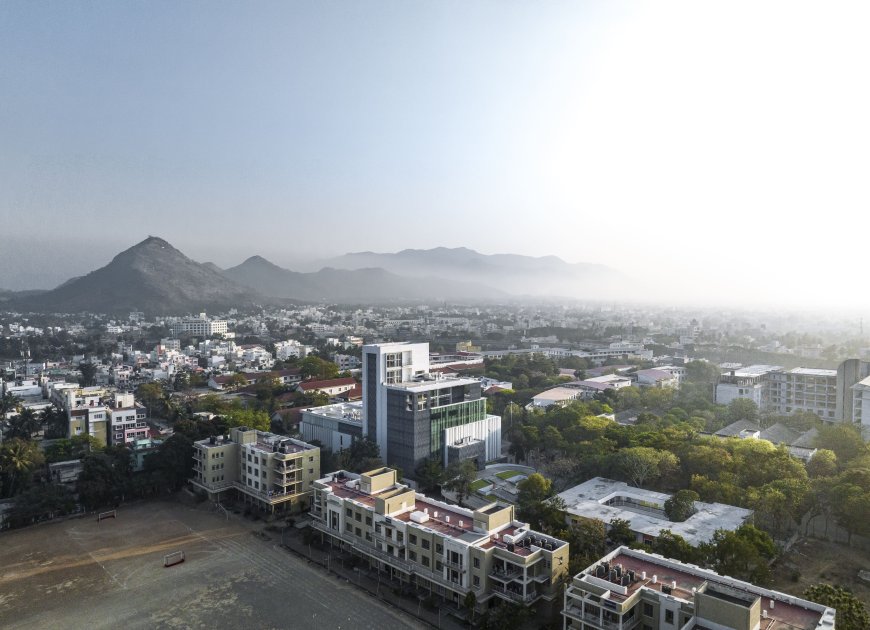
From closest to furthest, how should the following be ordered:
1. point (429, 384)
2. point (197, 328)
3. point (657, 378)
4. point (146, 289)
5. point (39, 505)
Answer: point (39, 505) < point (429, 384) < point (657, 378) < point (197, 328) < point (146, 289)

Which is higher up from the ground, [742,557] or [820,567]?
[742,557]

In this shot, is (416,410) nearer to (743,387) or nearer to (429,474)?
(429,474)

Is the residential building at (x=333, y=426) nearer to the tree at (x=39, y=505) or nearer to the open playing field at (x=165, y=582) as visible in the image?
the open playing field at (x=165, y=582)

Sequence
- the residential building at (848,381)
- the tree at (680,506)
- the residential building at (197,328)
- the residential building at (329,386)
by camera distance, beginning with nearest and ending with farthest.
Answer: the tree at (680,506) → the residential building at (848,381) → the residential building at (329,386) → the residential building at (197,328)

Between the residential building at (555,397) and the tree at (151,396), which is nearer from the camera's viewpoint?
the residential building at (555,397)

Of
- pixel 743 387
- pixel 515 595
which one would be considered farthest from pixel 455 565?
pixel 743 387

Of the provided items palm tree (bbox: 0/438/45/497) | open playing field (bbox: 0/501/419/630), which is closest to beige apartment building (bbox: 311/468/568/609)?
open playing field (bbox: 0/501/419/630)

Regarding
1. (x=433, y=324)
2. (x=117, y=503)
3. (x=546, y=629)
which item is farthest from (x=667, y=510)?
(x=433, y=324)

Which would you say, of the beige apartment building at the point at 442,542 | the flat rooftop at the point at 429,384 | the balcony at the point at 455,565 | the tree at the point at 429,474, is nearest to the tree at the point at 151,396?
the flat rooftop at the point at 429,384
